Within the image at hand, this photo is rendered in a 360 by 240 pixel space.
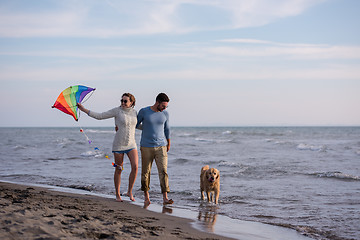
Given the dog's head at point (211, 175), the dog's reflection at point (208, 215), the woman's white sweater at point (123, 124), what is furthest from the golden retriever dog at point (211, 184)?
the woman's white sweater at point (123, 124)

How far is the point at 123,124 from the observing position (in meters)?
6.23

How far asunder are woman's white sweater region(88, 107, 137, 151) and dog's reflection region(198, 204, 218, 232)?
5.19ft

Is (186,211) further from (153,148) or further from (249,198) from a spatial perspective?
(249,198)

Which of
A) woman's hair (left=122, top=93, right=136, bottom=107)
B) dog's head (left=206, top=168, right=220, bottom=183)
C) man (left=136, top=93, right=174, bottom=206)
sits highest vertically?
woman's hair (left=122, top=93, right=136, bottom=107)

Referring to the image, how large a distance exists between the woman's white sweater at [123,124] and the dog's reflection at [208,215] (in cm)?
158

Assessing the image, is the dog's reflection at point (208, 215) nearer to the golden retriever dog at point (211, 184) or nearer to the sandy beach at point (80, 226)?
the sandy beach at point (80, 226)

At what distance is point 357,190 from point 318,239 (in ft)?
13.8

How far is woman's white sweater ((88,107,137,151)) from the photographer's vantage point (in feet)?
20.5

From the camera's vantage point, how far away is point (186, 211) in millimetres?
6242

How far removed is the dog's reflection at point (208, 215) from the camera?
17.1 feet

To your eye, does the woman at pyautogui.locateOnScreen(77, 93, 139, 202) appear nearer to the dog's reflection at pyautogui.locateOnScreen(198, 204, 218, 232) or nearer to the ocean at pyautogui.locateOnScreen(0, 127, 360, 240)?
the ocean at pyautogui.locateOnScreen(0, 127, 360, 240)

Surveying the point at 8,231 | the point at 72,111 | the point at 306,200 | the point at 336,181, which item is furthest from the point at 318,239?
the point at 336,181

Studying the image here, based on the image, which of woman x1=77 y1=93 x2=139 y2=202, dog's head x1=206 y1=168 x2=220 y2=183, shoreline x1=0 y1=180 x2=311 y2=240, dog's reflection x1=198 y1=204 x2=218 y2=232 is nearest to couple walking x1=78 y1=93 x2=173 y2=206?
woman x1=77 y1=93 x2=139 y2=202

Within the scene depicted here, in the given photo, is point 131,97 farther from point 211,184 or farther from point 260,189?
point 260,189
